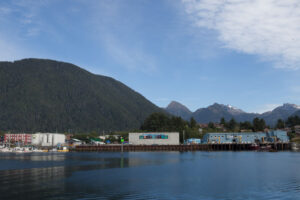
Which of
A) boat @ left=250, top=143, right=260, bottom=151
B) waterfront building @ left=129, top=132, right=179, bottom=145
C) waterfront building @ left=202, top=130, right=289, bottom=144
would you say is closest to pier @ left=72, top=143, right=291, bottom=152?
boat @ left=250, top=143, right=260, bottom=151

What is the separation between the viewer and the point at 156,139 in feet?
550

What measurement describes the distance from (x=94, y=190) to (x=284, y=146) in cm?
15910

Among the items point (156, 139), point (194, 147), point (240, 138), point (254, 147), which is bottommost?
point (194, 147)

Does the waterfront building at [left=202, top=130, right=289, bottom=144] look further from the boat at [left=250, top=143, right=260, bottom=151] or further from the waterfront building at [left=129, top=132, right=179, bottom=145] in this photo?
the waterfront building at [left=129, top=132, right=179, bottom=145]

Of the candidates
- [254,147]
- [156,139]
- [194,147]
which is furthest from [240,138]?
[156,139]

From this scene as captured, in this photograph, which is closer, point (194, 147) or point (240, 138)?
point (194, 147)

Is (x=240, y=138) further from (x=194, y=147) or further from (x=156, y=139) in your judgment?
(x=156, y=139)

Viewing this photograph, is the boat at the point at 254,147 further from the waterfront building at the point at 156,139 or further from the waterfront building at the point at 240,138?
the waterfront building at the point at 156,139

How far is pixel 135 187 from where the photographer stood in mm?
39812

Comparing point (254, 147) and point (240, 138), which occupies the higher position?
point (240, 138)

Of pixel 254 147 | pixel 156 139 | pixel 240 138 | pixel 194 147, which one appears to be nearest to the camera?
pixel 254 147

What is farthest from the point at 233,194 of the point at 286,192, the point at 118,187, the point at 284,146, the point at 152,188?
the point at 284,146

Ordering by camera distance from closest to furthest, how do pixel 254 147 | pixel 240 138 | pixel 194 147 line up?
pixel 254 147, pixel 194 147, pixel 240 138

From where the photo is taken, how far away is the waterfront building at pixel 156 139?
6566 inches
